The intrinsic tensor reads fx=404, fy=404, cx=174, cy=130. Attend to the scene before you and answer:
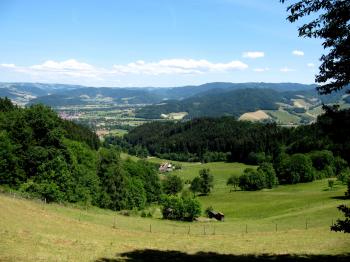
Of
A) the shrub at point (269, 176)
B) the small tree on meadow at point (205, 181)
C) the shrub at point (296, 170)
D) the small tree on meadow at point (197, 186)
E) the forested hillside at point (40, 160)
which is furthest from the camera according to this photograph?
the shrub at point (296, 170)

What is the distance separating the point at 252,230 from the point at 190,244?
1714cm

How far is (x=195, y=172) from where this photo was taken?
195375mm

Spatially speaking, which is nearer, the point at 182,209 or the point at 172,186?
the point at 182,209

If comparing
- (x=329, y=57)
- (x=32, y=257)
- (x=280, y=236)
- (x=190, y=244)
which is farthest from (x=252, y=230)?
(x=329, y=57)

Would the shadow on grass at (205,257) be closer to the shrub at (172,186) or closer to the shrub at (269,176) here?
the shrub at (172,186)

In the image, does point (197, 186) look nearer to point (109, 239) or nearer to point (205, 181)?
point (205, 181)

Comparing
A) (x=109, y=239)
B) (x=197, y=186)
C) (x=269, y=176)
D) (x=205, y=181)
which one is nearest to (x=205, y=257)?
(x=109, y=239)

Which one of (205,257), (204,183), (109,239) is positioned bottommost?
(204,183)

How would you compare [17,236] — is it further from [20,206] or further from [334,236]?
[334,236]

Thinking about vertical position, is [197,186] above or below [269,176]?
below

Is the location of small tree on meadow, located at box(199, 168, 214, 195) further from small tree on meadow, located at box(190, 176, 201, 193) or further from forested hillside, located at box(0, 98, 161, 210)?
forested hillside, located at box(0, 98, 161, 210)

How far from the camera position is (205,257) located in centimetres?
3142

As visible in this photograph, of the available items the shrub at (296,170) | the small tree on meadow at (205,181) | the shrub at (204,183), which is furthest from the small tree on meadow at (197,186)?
the shrub at (296,170)

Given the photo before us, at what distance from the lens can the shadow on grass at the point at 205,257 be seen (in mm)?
28938
